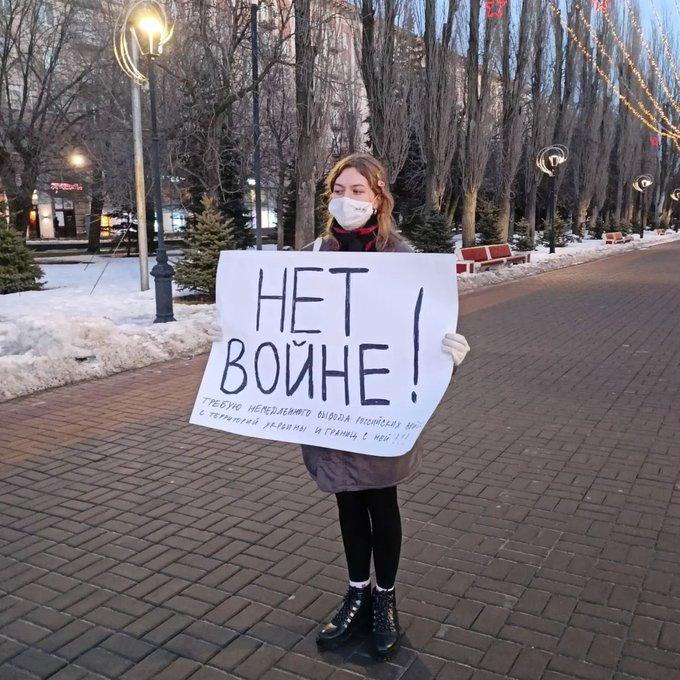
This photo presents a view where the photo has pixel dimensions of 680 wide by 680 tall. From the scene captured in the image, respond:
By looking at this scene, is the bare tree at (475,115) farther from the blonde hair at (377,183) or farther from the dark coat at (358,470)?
the dark coat at (358,470)

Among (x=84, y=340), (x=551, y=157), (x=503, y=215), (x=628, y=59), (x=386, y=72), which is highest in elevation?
(x=628, y=59)

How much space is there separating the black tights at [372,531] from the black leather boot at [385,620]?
0.05 m

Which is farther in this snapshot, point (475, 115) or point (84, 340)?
point (475, 115)

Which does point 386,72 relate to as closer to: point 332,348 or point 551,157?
point 551,157

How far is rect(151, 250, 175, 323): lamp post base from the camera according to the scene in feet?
36.4

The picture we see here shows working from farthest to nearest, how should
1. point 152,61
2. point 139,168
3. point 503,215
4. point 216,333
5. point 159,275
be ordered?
point 503,215, point 139,168, point 159,275, point 152,61, point 216,333

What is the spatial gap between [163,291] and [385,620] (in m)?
8.83

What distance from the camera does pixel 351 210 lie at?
2910 millimetres

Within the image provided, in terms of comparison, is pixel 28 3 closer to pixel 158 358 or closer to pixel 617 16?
pixel 158 358

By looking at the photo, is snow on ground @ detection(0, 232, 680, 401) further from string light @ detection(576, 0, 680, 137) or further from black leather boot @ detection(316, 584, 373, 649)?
string light @ detection(576, 0, 680, 137)

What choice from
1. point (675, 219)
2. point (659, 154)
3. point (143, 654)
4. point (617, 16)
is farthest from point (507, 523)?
point (675, 219)

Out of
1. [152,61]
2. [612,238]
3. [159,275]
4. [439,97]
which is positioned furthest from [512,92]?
[159,275]

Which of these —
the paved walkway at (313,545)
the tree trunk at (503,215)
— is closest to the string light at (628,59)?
the tree trunk at (503,215)

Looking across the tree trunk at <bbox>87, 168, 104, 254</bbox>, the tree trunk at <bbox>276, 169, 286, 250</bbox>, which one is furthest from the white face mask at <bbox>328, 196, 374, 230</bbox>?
the tree trunk at <bbox>87, 168, 104, 254</bbox>
